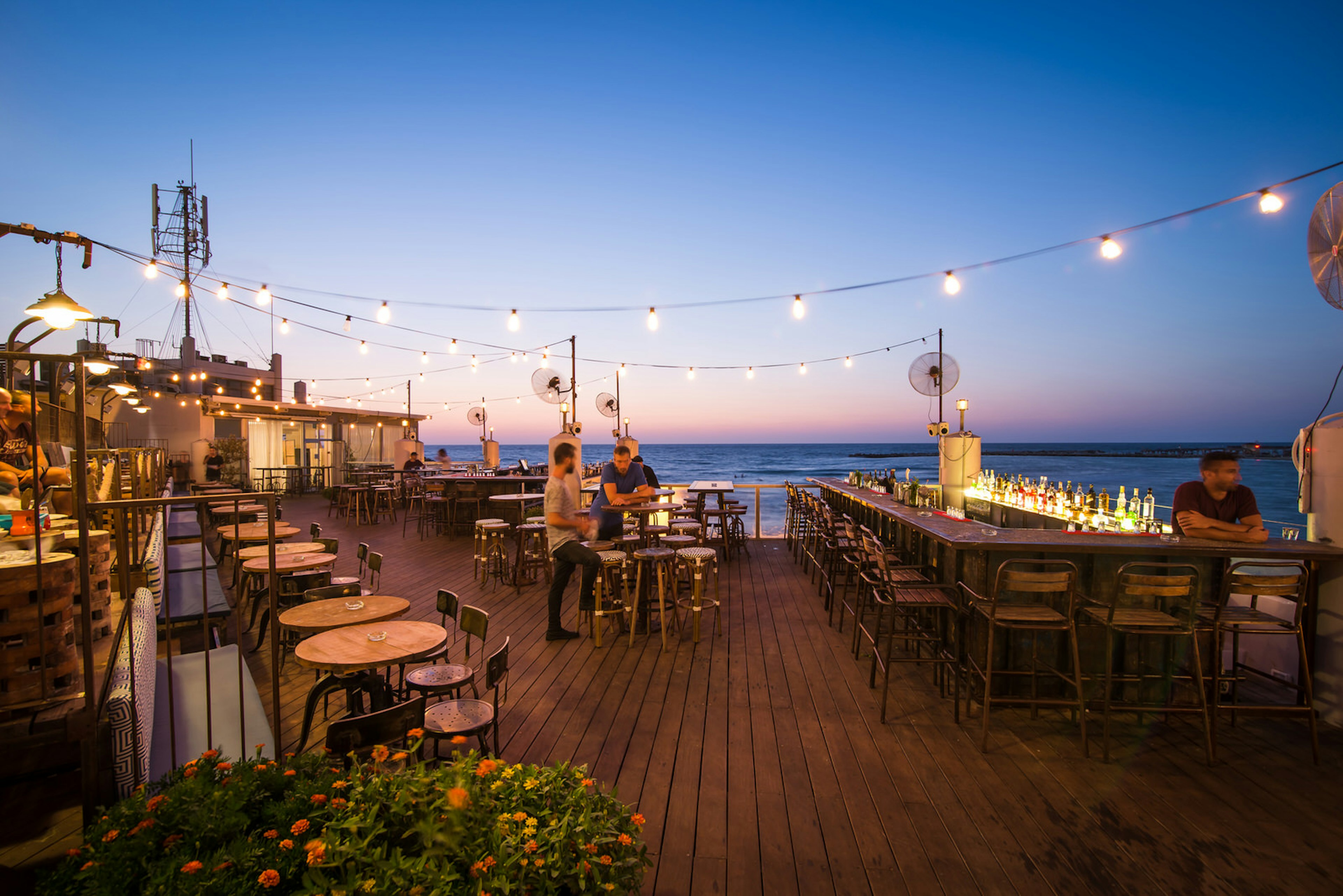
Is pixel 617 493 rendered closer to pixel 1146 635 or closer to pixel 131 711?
pixel 131 711

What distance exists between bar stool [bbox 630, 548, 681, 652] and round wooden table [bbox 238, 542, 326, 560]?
3.11 meters

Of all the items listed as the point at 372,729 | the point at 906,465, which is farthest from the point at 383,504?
the point at 906,465

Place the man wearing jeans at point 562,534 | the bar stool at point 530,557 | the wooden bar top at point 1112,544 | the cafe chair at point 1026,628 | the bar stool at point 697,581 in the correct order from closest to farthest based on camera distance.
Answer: the cafe chair at point 1026,628 < the wooden bar top at point 1112,544 < the man wearing jeans at point 562,534 < the bar stool at point 697,581 < the bar stool at point 530,557

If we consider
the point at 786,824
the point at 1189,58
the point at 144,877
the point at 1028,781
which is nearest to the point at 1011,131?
the point at 1189,58

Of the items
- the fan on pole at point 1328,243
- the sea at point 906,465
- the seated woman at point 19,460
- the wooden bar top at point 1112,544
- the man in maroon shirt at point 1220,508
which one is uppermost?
the fan on pole at point 1328,243

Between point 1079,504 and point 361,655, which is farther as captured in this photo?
point 1079,504

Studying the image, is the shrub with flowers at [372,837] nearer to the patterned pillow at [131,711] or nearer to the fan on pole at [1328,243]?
the patterned pillow at [131,711]

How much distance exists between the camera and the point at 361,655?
261 cm

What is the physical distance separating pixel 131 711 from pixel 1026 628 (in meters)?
4.07

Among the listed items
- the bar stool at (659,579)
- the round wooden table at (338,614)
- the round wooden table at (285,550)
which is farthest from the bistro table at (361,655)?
the round wooden table at (285,550)

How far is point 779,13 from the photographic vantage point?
22.7 feet

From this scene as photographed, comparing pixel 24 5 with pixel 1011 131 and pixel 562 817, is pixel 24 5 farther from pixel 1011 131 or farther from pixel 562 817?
pixel 1011 131

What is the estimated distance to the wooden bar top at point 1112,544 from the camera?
10.0 ft

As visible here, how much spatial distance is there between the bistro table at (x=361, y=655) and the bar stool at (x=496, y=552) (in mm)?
3501
